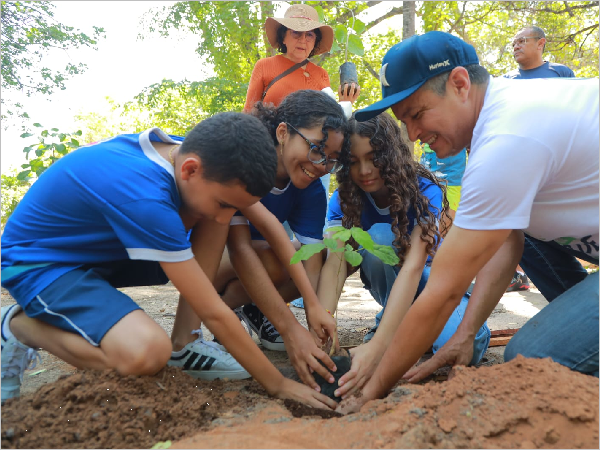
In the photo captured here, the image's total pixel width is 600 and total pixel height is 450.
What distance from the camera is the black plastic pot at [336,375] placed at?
7.95ft

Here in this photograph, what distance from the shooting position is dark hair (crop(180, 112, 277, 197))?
2045mm

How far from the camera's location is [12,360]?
6.97ft

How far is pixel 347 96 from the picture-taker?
404 cm

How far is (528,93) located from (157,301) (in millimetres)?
3815

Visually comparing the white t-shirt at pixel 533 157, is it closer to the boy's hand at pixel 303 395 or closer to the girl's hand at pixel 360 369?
the girl's hand at pixel 360 369

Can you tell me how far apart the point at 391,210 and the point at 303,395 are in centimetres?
117

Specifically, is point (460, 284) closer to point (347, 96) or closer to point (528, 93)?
point (528, 93)

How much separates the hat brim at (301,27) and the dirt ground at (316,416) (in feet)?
10.0

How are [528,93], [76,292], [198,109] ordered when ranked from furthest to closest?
[198,109] < [76,292] < [528,93]

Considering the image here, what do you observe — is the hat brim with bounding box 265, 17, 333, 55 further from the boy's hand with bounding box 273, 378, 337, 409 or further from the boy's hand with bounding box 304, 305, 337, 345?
the boy's hand with bounding box 273, 378, 337, 409

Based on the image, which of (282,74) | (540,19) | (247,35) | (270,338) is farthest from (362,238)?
(540,19)

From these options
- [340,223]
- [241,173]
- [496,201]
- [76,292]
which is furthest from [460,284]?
[76,292]

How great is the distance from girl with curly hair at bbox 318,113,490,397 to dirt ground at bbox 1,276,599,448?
2.28ft

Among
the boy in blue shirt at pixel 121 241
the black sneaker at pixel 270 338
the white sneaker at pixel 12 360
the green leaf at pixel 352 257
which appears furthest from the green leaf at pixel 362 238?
the white sneaker at pixel 12 360
